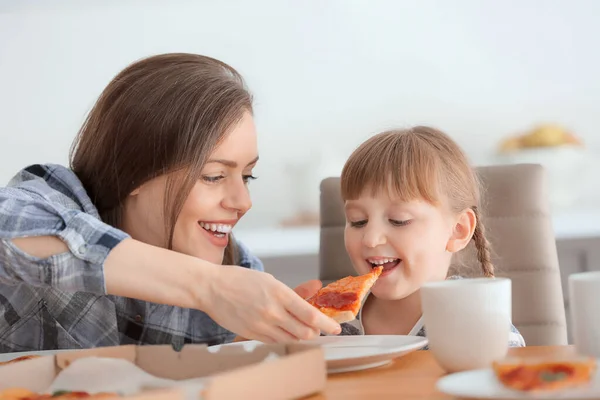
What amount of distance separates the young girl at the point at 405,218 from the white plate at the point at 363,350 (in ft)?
1.42

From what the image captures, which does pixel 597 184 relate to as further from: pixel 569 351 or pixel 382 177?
pixel 569 351

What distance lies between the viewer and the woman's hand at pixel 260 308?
1050mm

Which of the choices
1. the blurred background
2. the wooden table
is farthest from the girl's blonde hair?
the blurred background

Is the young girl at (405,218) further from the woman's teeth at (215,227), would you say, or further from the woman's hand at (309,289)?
the woman's teeth at (215,227)

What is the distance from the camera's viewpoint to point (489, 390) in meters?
0.78

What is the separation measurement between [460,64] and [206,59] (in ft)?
5.71

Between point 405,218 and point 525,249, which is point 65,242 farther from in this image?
point 525,249

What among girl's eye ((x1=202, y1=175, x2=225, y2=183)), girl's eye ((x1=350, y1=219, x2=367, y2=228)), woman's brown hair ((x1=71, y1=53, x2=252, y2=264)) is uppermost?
woman's brown hair ((x1=71, y1=53, x2=252, y2=264))

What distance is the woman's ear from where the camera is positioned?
5.82ft

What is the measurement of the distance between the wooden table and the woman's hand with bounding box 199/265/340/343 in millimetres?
76

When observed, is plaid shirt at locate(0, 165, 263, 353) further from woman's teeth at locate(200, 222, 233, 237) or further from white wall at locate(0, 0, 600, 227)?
white wall at locate(0, 0, 600, 227)

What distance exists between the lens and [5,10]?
136 inches

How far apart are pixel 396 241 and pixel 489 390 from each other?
90cm

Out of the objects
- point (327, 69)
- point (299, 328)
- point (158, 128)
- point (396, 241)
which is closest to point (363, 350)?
point (299, 328)
